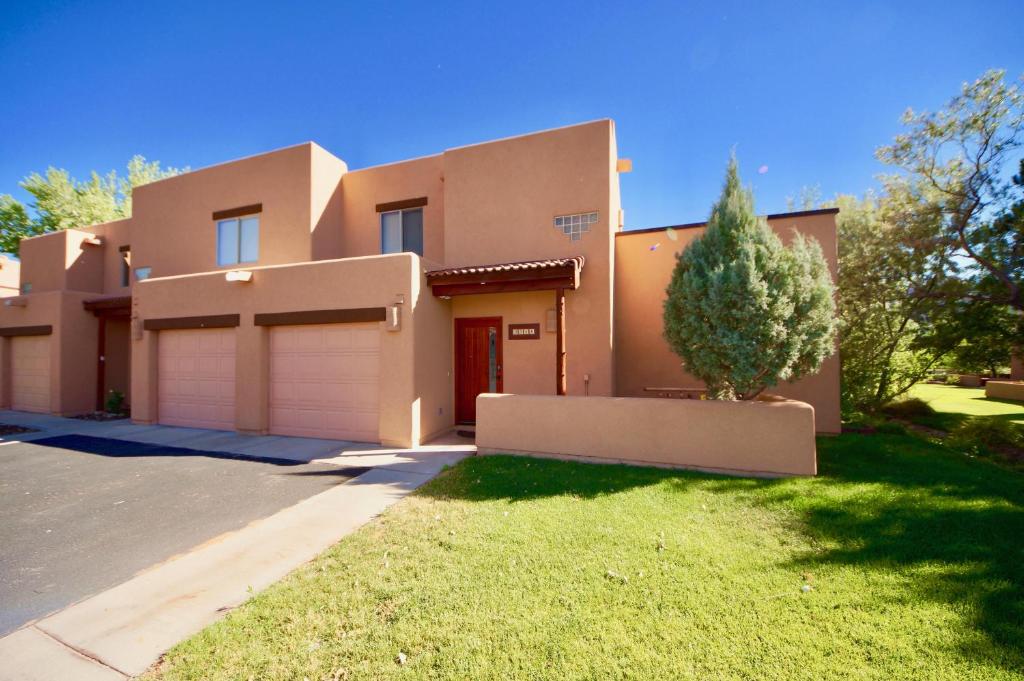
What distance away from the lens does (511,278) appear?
849 cm

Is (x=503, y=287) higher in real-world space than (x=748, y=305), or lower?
higher

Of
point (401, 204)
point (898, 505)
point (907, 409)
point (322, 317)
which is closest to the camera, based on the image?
point (898, 505)

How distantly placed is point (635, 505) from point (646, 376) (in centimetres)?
517

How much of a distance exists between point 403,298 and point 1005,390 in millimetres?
24723

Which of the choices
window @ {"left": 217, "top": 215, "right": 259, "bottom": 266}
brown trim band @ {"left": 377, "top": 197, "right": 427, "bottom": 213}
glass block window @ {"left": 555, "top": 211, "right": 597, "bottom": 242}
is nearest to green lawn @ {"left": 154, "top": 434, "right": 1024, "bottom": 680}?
glass block window @ {"left": 555, "top": 211, "right": 597, "bottom": 242}

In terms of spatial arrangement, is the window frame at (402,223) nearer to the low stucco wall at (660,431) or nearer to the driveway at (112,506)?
the low stucco wall at (660,431)

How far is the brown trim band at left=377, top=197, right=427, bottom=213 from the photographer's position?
11.1m

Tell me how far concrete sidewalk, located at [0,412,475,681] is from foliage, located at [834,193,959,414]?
11.7 metres

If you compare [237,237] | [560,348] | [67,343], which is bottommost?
[560,348]

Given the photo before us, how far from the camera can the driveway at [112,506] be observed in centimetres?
367

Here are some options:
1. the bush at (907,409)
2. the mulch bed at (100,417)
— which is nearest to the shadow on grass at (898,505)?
the bush at (907,409)

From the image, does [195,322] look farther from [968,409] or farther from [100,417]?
[968,409]

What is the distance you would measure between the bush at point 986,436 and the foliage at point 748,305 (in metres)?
5.06

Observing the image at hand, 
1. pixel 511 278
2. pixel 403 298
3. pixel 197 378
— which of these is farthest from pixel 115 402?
pixel 511 278
